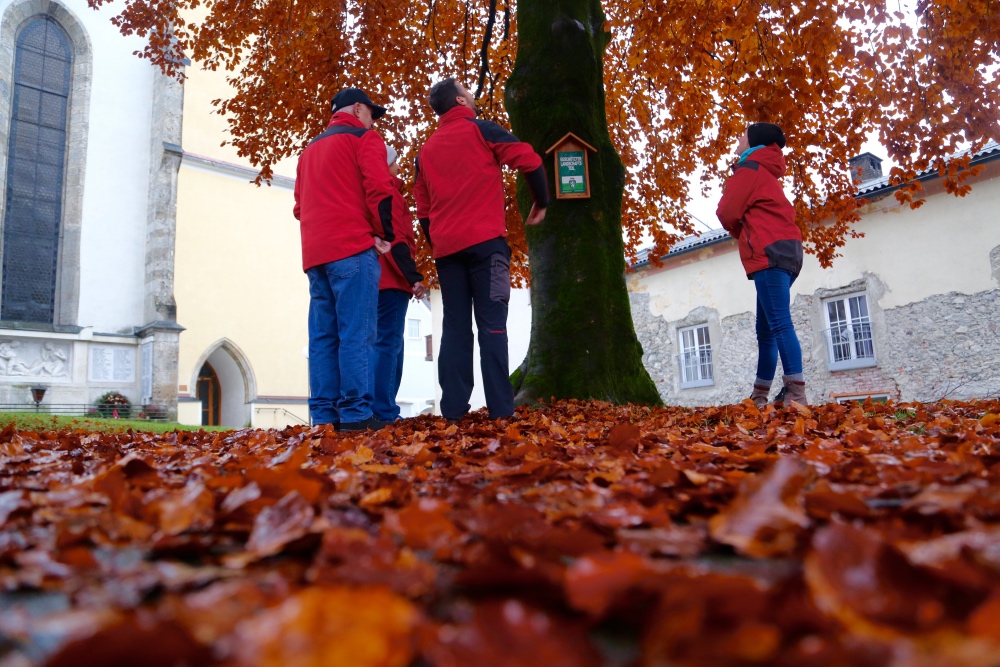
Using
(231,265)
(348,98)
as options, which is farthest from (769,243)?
(231,265)

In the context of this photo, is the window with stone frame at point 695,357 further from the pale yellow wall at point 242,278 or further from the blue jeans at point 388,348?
the blue jeans at point 388,348

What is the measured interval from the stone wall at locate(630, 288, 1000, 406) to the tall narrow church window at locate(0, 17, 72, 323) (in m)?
17.3

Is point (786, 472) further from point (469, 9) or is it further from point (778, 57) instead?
point (469, 9)

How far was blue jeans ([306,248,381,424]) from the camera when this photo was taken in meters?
3.76

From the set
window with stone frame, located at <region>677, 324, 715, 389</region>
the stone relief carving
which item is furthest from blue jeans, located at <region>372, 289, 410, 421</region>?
the stone relief carving

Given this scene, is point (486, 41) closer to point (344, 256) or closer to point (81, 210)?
point (344, 256)

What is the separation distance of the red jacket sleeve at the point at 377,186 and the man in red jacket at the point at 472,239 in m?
0.33

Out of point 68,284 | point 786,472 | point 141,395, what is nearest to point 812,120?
point 786,472

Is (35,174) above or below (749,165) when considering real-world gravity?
above

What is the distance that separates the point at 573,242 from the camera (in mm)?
5383

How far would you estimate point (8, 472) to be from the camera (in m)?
1.92

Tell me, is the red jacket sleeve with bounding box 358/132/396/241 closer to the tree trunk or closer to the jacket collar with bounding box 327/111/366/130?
the jacket collar with bounding box 327/111/366/130

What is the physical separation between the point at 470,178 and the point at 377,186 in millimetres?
540

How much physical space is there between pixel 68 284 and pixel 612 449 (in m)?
19.9
